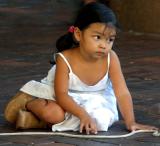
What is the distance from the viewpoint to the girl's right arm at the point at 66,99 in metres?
4.12

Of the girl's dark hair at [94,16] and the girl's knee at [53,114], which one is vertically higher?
the girl's dark hair at [94,16]

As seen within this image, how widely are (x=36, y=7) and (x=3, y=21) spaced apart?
239cm

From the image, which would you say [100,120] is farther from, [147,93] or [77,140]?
[147,93]

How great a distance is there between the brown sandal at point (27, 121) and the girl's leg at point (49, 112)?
0.04 m

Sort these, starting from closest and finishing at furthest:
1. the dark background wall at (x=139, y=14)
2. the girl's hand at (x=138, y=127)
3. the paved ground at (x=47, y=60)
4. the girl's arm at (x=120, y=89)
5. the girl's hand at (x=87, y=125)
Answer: the paved ground at (x=47, y=60), the girl's hand at (x=87, y=125), the girl's hand at (x=138, y=127), the girl's arm at (x=120, y=89), the dark background wall at (x=139, y=14)

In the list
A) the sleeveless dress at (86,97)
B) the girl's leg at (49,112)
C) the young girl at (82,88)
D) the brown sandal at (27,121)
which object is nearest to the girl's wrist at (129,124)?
the young girl at (82,88)

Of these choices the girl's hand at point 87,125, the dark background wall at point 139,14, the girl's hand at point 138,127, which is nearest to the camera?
the girl's hand at point 87,125

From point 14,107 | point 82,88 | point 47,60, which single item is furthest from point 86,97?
point 47,60

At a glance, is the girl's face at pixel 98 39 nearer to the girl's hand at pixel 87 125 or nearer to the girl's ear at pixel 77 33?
the girl's ear at pixel 77 33

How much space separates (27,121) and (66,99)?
0.96 ft

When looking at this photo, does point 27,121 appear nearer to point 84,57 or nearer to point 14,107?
point 14,107

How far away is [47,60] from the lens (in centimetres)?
757

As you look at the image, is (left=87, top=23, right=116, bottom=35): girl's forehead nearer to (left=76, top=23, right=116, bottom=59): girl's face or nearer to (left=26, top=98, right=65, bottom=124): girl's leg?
(left=76, top=23, right=116, bottom=59): girl's face

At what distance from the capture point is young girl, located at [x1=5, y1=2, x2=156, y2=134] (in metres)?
4.14
